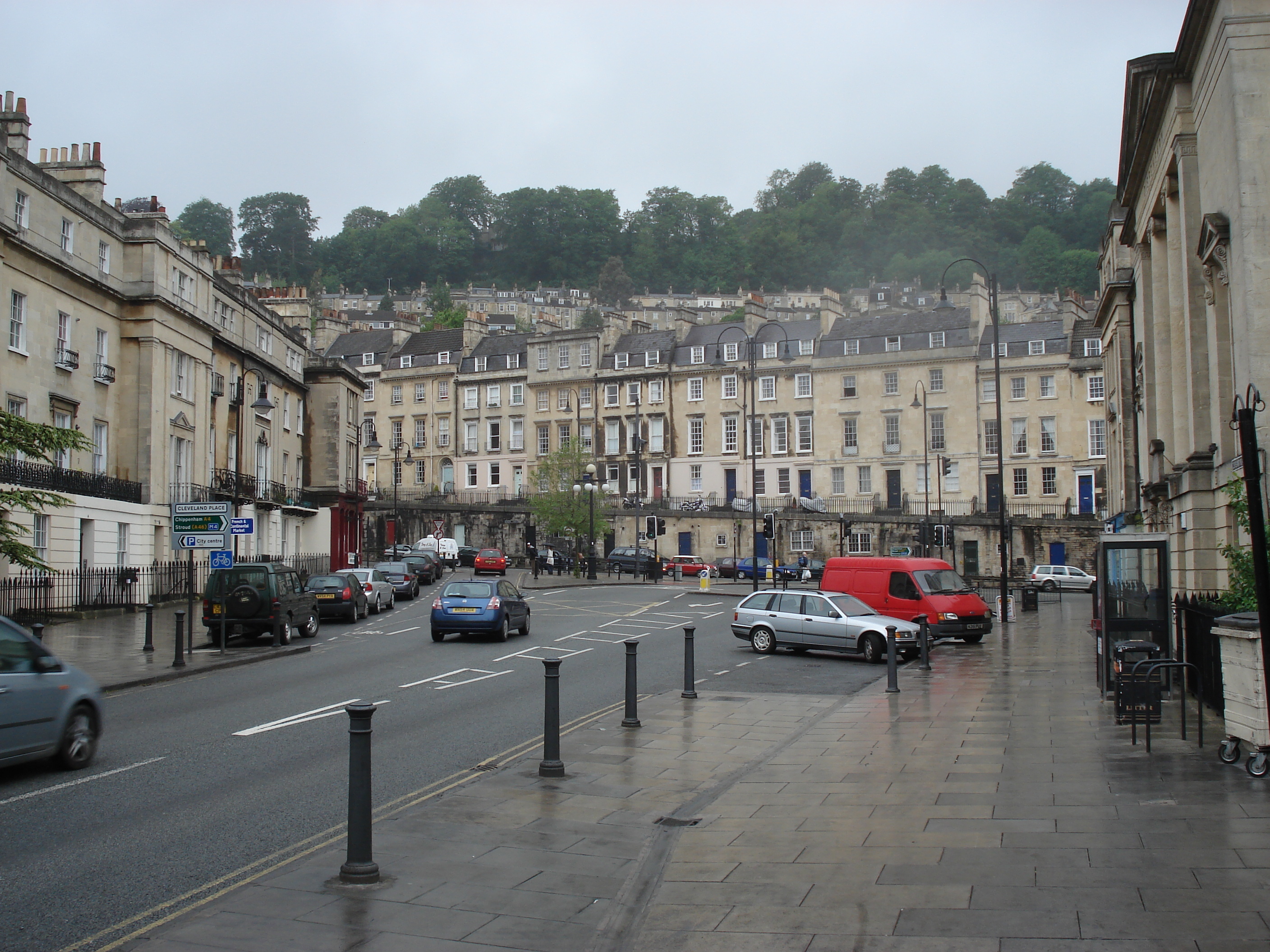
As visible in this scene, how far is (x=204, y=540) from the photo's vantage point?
23.4m

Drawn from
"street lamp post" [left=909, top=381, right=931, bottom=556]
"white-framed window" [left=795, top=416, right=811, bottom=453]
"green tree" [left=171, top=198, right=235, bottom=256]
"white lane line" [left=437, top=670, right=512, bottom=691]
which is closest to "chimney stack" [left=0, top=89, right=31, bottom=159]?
"white lane line" [left=437, top=670, right=512, bottom=691]

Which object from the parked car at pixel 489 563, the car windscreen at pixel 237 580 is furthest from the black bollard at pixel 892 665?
the parked car at pixel 489 563

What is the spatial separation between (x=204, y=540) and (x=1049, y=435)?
57877 mm

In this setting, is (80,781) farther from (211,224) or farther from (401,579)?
(211,224)

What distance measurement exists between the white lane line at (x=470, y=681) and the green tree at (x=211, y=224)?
16282cm

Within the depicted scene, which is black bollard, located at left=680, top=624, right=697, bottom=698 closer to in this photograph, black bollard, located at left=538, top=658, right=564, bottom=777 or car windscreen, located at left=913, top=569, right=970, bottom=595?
black bollard, located at left=538, top=658, right=564, bottom=777

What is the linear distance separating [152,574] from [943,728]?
3203 cm

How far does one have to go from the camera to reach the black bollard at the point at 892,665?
732 inches

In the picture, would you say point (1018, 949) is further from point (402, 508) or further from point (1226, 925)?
point (402, 508)

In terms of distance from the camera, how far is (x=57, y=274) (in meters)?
34.8

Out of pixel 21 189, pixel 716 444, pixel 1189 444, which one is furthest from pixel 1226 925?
pixel 716 444

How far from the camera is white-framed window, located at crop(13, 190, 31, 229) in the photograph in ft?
106

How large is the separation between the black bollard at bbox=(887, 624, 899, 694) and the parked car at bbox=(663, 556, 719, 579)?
44.9 m

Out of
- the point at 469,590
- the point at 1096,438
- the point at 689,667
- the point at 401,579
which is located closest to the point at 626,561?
the point at 401,579
